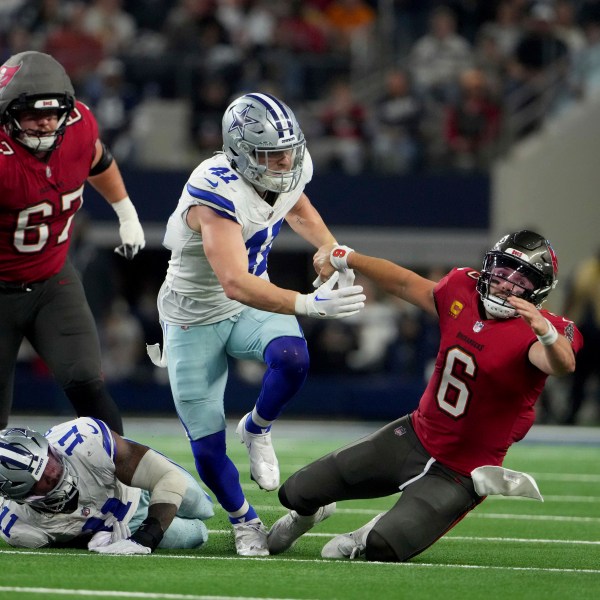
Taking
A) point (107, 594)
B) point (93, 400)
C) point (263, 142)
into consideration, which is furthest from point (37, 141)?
point (107, 594)

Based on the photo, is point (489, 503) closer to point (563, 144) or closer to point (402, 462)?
point (402, 462)

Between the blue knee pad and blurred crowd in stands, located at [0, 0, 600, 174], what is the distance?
8224 mm

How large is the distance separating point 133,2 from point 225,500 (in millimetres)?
10239

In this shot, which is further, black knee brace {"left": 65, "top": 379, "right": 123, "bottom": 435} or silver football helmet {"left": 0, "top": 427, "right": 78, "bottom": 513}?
black knee brace {"left": 65, "top": 379, "right": 123, "bottom": 435}

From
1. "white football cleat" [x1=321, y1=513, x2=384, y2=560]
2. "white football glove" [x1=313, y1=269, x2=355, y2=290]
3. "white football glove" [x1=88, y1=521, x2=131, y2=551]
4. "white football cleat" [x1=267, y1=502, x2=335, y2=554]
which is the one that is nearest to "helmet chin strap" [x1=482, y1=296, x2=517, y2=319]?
"white football glove" [x1=313, y1=269, x2=355, y2=290]

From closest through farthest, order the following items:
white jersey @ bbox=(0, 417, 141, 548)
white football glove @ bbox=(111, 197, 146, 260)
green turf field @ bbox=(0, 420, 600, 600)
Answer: green turf field @ bbox=(0, 420, 600, 600) < white jersey @ bbox=(0, 417, 141, 548) < white football glove @ bbox=(111, 197, 146, 260)

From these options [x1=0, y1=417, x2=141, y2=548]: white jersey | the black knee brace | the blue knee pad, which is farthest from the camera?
the black knee brace

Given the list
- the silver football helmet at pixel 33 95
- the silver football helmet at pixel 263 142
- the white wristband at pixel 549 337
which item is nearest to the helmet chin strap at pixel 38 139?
the silver football helmet at pixel 33 95

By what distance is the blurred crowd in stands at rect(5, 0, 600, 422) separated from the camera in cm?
1343

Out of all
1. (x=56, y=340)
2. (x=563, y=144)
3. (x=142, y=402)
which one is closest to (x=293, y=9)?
(x=563, y=144)

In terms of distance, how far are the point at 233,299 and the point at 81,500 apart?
0.99m

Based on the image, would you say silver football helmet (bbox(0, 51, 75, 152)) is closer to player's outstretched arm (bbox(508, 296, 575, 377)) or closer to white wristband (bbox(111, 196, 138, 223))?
white wristband (bbox(111, 196, 138, 223))

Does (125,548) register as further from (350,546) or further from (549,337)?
(549,337)

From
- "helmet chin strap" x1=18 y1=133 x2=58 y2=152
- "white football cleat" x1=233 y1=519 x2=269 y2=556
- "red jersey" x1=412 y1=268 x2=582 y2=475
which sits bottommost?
"white football cleat" x1=233 y1=519 x2=269 y2=556
